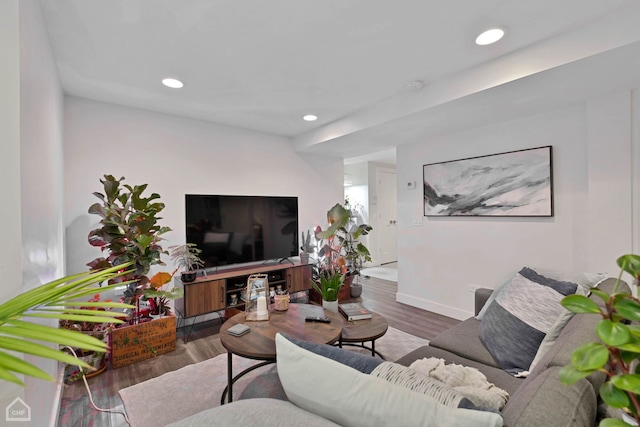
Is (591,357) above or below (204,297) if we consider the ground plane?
above

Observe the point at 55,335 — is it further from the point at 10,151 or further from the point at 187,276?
the point at 187,276

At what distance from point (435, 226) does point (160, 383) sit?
10.5 feet

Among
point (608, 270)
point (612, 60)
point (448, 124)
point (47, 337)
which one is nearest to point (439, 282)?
point (608, 270)

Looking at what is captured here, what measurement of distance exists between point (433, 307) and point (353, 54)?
301 centimetres

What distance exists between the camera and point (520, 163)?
2.93 m

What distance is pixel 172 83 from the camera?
2547 mm

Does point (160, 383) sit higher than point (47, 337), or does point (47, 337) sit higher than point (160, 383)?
point (47, 337)

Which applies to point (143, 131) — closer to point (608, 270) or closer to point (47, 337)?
point (47, 337)

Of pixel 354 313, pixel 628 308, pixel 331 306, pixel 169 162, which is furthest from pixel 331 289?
pixel 169 162

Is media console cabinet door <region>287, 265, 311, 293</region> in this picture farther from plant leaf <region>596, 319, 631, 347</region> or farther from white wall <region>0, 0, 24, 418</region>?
plant leaf <region>596, 319, 631, 347</region>

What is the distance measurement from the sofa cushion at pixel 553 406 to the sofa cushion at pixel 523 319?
804 millimetres

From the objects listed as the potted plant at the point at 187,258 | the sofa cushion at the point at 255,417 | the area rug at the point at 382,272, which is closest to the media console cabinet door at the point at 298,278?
the potted plant at the point at 187,258

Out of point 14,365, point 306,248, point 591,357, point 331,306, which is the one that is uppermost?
point 14,365

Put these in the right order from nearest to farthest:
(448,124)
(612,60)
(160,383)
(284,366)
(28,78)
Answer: (284,366)
(28,78)
(612,60)
(160,383)
(448,124)
